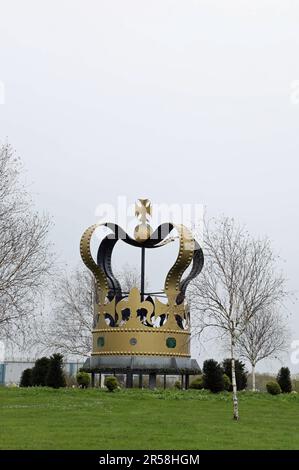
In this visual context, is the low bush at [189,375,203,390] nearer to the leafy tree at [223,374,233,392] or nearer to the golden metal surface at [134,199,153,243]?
the leafy tree at [223,374,233,392]

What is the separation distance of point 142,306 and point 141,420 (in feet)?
43.0

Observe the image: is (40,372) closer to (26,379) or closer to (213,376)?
(26,379)

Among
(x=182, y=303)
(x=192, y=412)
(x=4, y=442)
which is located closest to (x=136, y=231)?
(x=182, y=303)

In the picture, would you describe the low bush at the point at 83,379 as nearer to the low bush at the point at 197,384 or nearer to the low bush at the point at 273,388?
the low bush at the point at 197,384

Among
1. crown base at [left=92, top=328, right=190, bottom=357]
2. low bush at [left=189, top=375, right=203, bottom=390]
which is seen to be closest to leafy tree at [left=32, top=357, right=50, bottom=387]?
crown base at [left=92, top=328, right=190, bottom=357]

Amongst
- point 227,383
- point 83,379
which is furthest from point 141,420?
point 83,379

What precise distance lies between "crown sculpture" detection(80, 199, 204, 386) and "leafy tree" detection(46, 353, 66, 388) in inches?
89.0

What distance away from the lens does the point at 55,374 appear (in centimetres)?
3069

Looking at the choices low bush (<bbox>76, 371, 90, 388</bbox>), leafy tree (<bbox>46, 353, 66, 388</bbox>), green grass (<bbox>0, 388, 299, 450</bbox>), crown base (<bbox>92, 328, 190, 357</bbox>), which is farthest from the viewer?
low bush (<bbox>76, 371, 90, 388</bbox>)

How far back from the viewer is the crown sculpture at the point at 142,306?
104 ft

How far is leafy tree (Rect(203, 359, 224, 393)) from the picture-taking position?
30.0m

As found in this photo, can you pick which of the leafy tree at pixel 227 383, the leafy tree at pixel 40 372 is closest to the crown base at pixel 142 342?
the leafy tree at pixel 227 383

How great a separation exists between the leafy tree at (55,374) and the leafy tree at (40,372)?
1.07m
